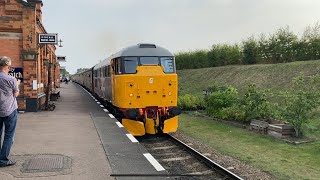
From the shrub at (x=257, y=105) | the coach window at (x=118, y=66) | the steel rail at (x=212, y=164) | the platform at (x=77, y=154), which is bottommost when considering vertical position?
the steel rail at (x=212, y=164)

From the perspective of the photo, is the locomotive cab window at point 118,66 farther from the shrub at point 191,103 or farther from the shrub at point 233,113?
the shrub at point 191,103

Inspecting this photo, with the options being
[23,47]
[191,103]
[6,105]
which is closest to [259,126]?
[191,103]

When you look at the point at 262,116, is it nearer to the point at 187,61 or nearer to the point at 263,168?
the point at 263,168

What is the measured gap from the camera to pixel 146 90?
12.6 metres

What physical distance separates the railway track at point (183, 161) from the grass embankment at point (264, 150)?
41.9 inches

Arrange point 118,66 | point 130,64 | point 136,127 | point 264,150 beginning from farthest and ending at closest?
point 118,66, point 130,64, point 136,127, point 264,150

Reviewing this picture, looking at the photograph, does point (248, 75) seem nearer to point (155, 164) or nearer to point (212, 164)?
point (212, 164)

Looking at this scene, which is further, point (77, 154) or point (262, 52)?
point (262, 52)

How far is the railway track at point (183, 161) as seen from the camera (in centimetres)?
805

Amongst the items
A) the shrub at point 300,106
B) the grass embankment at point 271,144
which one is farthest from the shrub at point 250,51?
the shrub at point 300,106

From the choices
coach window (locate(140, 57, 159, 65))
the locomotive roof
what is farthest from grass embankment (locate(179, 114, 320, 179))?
the locomotive roof

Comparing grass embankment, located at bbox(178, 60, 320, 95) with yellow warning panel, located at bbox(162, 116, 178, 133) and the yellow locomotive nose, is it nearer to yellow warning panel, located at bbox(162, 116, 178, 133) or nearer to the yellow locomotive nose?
yellow warning panel, located at bbox(162, 116, 178, 133)

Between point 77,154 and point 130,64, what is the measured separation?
583 cm

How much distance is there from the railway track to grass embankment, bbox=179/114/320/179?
1.06 meters
